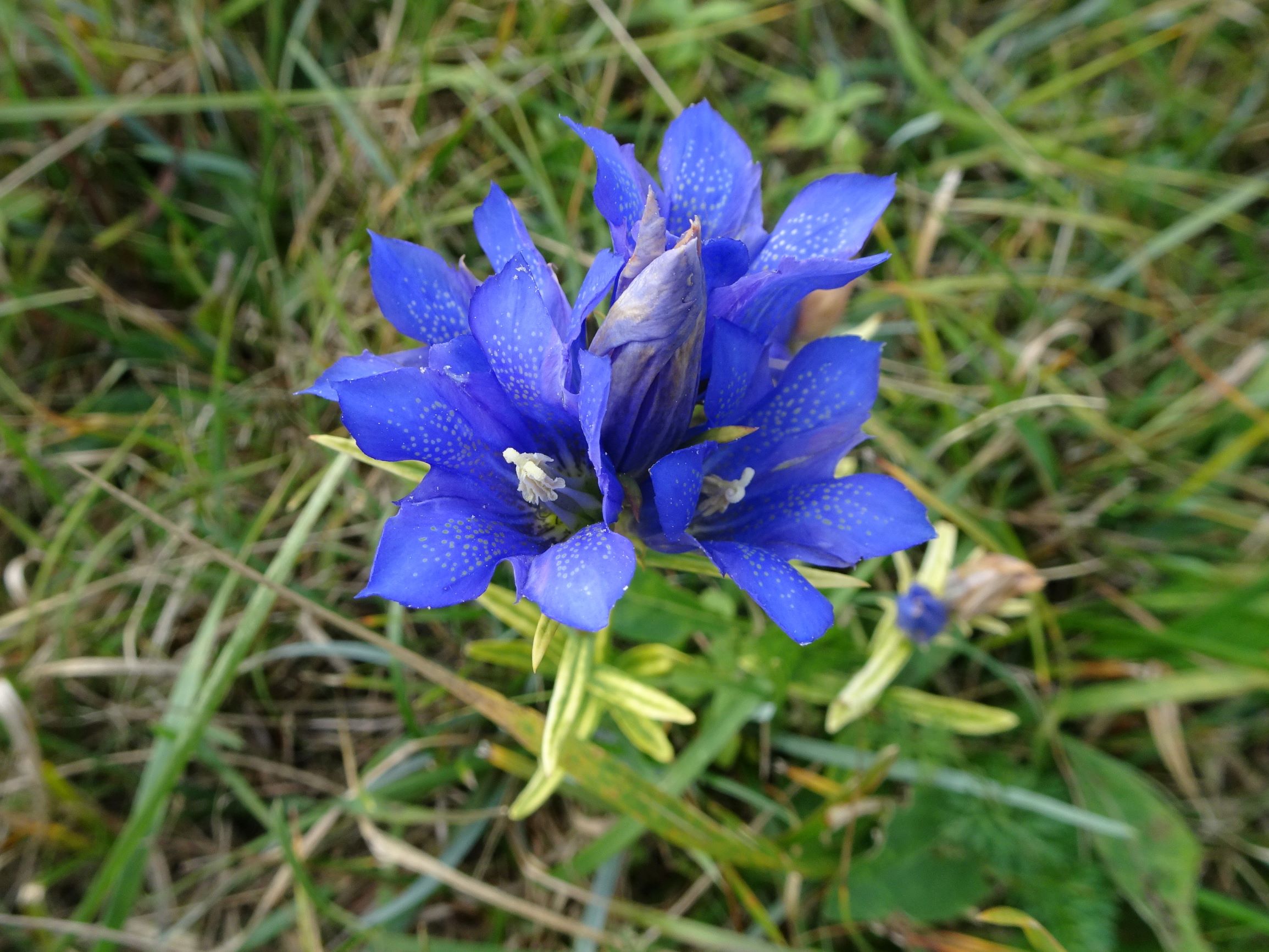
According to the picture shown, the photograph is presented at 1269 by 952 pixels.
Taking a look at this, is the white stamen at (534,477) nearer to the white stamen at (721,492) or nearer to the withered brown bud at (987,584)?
the white stamen at (721,492)

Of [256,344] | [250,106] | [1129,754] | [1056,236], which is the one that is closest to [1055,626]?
[1129,754]

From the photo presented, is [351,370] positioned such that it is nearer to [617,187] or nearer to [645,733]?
[617,187]

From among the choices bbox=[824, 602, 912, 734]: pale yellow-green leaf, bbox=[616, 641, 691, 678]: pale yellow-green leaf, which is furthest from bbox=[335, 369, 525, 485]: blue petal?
bbox=[824, 602, 912, 734]: pale yellow-green leaf

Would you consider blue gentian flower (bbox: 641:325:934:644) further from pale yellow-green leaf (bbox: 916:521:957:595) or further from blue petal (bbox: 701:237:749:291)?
pale yellow-green leaf (bbox: 916:521:957:595)

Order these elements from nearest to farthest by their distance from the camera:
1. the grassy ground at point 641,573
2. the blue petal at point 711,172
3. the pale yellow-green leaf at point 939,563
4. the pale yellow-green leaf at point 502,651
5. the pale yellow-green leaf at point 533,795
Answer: the blue petal at point 711,172 → the pale yellow-green leaf at point 533,795 → the pale yellow-green leaf at point 502,651 → the pale yellow-green leaf at point 939,563 → the grassy ground at point 641,573

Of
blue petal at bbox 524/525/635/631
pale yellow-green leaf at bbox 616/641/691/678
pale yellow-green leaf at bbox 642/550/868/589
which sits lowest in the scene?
pale yellow-green leaf at bbox 616/641/691/678

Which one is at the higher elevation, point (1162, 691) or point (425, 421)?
point (425, 421)

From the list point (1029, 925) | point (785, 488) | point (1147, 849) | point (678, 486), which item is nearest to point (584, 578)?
point (678, 486)

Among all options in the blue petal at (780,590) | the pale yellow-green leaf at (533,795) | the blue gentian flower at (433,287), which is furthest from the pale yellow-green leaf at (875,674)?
the blue gentian flower at (433,287)
